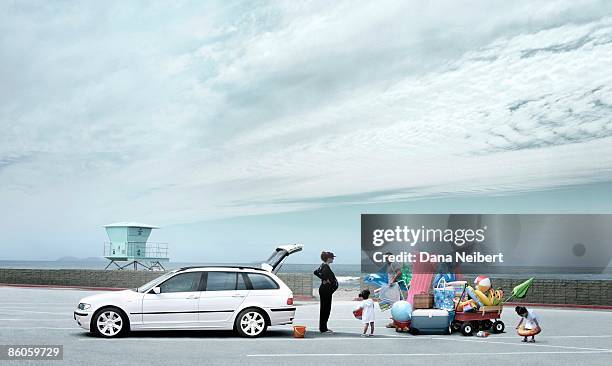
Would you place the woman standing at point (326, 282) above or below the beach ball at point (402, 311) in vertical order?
above

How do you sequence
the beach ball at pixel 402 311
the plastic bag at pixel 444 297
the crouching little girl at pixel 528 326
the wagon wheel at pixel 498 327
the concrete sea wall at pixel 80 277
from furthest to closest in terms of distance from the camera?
the concrete sea wall at pixel 80 277 → the wagon wheel at pixel 498 327 → the plastic bag at pixel 444 297 → the beach ball at pixel 402 311 → the crouching little girl at pixel 528 326

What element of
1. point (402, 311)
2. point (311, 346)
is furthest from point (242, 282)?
point (402, 311)

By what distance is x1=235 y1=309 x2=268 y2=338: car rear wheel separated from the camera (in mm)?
14023

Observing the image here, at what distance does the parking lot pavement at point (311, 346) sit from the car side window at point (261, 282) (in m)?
1.08

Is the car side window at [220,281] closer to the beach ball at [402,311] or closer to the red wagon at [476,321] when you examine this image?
the beach ball at [402,311]

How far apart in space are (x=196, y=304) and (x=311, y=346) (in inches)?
104

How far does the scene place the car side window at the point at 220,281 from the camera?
1413cm

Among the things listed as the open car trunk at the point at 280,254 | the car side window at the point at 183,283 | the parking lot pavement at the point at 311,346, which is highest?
the open car trunk at the point at 280,254

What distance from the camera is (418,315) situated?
15.4 m

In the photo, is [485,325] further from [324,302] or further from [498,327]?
[324,302]

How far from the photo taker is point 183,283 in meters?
13.9

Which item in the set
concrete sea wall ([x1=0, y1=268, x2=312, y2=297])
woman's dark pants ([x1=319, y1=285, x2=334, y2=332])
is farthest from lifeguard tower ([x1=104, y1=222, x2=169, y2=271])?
woman's dark pants ([x1=319, y1=285, x2=334, y2=332])

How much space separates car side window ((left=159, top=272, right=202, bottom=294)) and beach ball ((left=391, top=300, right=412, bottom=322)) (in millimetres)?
4702

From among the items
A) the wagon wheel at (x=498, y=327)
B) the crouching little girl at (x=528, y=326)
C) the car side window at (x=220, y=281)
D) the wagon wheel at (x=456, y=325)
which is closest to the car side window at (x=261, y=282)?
the car side window at (x=220, y=281)
